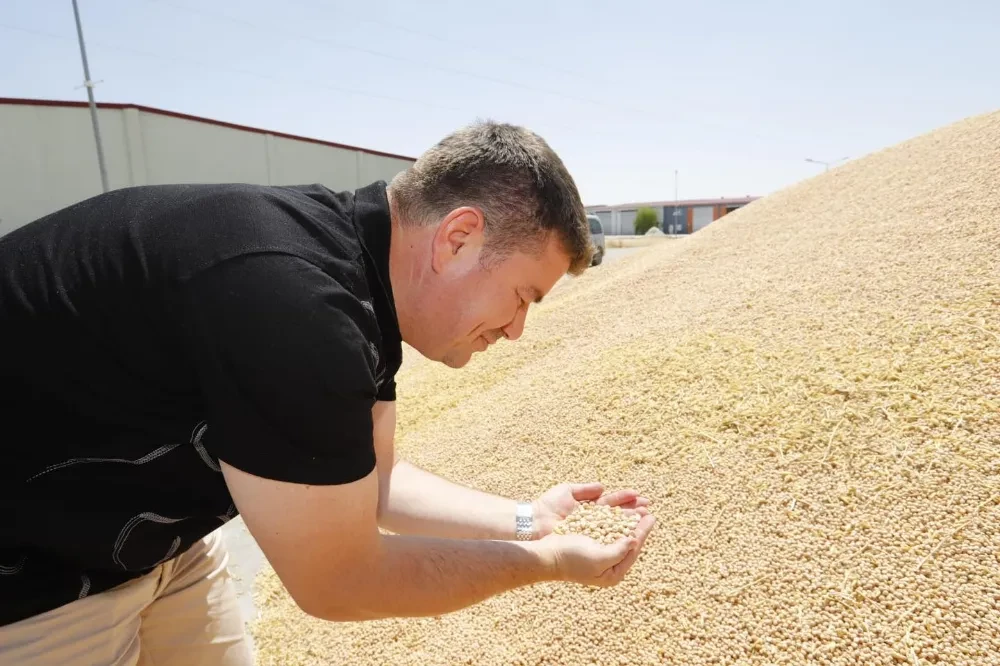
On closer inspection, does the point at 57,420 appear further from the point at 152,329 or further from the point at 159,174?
the point at 159,174

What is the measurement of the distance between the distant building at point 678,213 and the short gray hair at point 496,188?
45.9 metres

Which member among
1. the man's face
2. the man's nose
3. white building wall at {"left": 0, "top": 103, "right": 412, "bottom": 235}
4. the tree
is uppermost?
white building wall at {"left": 0, "top": 103, "right": 412, "bottom": 235}

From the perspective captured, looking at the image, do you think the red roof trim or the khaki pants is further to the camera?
the red roof trim

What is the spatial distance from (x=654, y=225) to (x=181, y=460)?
46.9m

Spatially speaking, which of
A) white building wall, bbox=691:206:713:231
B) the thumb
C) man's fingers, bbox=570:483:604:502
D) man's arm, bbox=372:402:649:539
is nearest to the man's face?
man's arm, bbox=372:402:649:539

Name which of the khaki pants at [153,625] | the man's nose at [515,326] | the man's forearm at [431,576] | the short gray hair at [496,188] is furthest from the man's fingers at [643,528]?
the khaki pants at [153,625]

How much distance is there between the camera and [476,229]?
1.55m

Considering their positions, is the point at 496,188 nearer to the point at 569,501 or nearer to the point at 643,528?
the point at 643,528

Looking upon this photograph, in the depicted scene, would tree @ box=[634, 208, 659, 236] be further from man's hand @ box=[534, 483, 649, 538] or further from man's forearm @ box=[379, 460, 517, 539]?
man's forearm @ box=[379, 460, 517, 539]

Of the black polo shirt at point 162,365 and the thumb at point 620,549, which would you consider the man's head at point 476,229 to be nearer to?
the black polo shirt at point 162,365

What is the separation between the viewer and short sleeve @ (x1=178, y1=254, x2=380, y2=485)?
113 cm

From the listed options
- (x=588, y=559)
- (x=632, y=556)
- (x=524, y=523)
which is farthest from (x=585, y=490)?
(x=588, y=559)

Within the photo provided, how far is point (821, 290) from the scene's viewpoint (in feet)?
13.2

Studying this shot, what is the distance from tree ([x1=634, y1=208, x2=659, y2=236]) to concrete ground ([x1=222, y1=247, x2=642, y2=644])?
1739 inches
